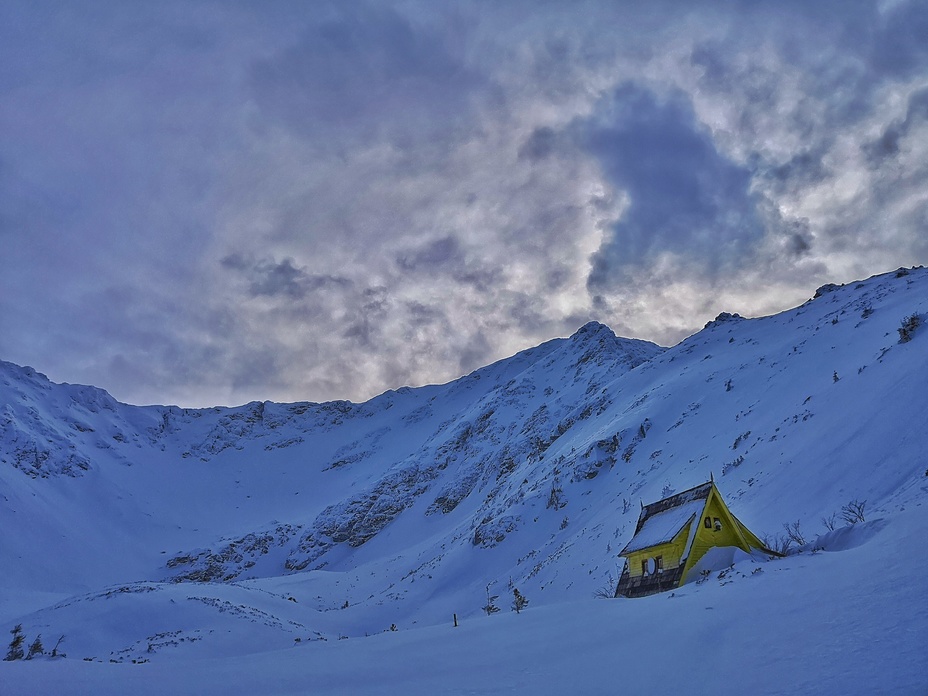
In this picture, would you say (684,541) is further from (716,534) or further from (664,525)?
(664,525)

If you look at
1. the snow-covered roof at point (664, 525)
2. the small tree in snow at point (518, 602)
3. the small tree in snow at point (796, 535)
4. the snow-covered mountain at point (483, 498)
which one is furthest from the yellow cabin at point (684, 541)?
the small tree in snow at point (518, 602)

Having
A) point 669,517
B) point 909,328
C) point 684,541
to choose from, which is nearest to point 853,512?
point 684,541

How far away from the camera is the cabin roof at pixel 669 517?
21172 mm

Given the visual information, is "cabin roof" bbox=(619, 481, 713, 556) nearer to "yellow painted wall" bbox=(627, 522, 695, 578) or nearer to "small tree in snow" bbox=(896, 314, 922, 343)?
"yellow painted wall" bbox=(627, 522, 695, 578)

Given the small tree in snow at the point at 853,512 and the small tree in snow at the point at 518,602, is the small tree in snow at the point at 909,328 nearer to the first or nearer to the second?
the small tree in snow at the point at 853,512

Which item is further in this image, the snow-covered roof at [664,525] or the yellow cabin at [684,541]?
the snow-covered roof at [664,525]

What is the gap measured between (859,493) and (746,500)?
25.2ft

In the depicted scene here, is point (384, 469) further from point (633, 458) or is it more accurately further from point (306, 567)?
point (633, 458)

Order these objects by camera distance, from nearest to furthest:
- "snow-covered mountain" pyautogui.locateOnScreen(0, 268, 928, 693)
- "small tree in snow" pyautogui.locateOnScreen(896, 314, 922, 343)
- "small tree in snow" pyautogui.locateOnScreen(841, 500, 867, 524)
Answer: "snow-covered mountain" pyautogui.locateOnScreen(0, 268, 928, 693) < "small tree in snow" pyautogui.locateOnScreen(841, 500, 867, 524) < "small tree in snow" pyautogui.locateOnScreen(896, 314, 922, 343)

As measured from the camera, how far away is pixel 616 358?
83.9 meters

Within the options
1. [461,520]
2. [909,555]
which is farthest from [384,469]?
[909,555]

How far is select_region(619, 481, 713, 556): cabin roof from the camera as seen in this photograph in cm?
2117

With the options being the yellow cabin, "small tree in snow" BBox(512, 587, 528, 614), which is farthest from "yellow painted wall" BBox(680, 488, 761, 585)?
"small tree in snow" BBox(512, 587, 528, 614)

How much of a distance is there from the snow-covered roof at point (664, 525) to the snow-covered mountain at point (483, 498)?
2864 mm
